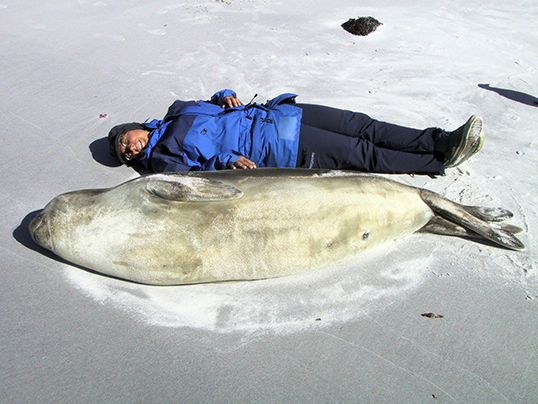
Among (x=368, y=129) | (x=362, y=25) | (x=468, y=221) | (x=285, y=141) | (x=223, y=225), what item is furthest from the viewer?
(x=362, y=25)

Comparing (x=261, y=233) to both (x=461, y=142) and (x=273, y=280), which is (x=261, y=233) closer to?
(x=273, y=280)

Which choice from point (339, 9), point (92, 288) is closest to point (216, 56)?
point (339, 9)

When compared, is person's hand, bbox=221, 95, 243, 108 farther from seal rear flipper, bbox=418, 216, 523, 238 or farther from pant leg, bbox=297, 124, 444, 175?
seal rear flipper, bbox=418, 216, 523, 238

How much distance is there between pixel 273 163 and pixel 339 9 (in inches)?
148

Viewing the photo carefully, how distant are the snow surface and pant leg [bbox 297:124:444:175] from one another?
5.5 inches

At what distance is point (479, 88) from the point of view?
443 cm

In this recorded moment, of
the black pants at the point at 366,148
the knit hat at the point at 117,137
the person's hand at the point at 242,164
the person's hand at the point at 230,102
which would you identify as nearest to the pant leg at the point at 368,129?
the black pants at the point at 366,148

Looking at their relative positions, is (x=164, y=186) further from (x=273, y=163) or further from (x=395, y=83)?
(x=395, y=83)

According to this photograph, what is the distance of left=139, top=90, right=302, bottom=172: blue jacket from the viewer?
318 centimetres

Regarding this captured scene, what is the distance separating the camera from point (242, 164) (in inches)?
121

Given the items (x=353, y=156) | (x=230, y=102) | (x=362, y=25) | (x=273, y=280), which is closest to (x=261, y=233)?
(x=273, y=280)

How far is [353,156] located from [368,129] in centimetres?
31

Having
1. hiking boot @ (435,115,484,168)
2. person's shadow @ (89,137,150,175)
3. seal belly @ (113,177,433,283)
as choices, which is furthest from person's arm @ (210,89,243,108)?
hiking boot @ (435,115,484,168)

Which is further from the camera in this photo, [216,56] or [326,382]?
[216,56]
